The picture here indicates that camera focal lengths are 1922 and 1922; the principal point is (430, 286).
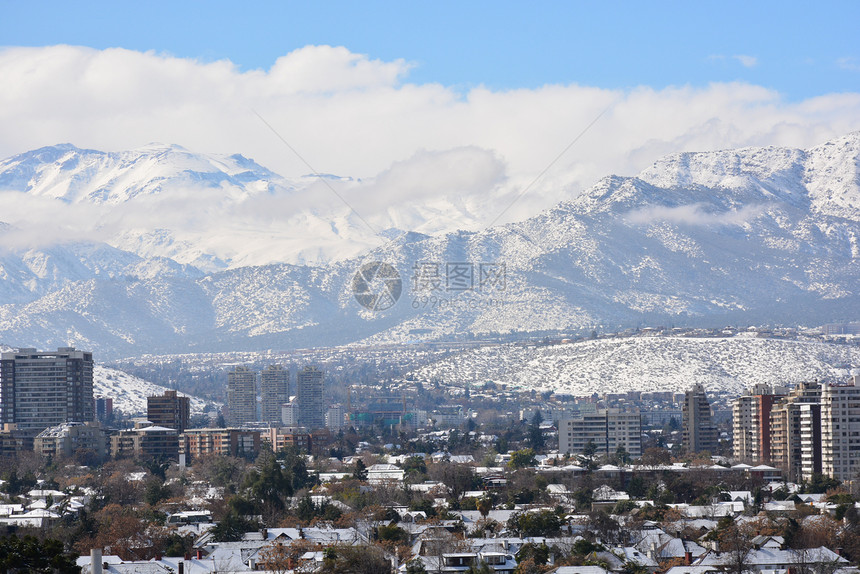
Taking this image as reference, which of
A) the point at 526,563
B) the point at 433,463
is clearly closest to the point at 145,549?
the point at 526,563

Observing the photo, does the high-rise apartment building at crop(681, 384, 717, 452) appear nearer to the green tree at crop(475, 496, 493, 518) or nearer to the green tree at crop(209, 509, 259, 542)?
the green tree at crop(475, 496, 493, 518)

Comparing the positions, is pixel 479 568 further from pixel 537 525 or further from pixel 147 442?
pixel 147 442

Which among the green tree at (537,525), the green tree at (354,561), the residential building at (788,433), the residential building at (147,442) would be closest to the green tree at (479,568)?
the green tree at (354,561)

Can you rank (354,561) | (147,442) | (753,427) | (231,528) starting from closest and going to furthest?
1. (354,561)
2. (231,528)
3. (753,427)
4. (147,442)

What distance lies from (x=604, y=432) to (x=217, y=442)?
37600 millimetres

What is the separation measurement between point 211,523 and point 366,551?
23429 mm

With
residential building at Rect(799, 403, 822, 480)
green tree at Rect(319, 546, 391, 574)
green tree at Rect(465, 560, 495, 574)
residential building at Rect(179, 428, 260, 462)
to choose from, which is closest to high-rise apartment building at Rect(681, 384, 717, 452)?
residential building at Rect(799, 403, 822, 480)

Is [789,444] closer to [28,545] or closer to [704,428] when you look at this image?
[704,428]

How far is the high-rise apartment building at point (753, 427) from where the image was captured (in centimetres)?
16138

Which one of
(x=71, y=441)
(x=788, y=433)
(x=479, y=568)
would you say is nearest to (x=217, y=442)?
(x=71, y=441)

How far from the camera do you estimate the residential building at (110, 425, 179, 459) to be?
182 m

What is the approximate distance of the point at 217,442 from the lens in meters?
185

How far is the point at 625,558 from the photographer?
85.1 meters

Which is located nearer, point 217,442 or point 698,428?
point 217,442
